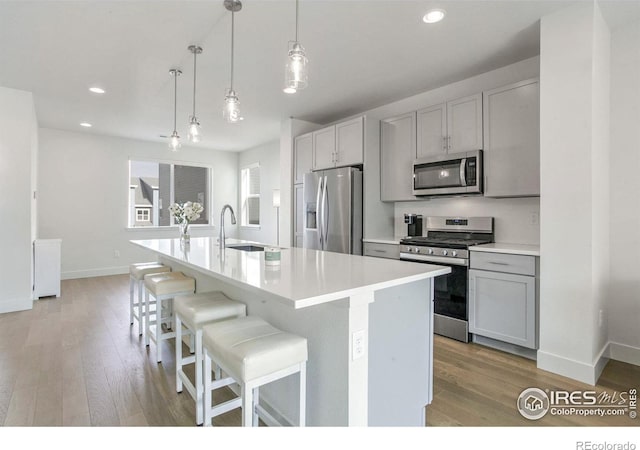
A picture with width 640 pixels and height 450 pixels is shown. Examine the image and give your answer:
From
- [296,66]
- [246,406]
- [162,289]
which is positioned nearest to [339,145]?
[296,66]

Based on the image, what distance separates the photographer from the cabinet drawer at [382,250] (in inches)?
142

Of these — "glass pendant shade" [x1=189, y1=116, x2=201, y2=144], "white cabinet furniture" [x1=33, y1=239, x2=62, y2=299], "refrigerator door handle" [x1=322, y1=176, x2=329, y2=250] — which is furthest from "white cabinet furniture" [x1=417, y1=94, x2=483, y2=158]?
"white cabinet furniture" [x1=33, y1=239, x2=62, y2=299]

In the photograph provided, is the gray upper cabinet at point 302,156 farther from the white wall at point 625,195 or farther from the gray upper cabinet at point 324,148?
the white wall at point 625,195

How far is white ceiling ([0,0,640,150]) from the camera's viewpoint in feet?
7.85

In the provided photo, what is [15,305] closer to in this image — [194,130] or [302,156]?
[194,130]

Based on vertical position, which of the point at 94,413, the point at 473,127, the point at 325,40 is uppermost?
the point at 325,40

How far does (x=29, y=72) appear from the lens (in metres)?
3.44

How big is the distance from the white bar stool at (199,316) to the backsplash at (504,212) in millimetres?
2611

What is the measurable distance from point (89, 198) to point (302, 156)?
13.6 feet

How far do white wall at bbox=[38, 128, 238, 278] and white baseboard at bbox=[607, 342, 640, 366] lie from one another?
6981mm

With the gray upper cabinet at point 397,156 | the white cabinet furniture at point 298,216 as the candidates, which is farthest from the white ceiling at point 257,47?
the white cabinet furniture at point 298,216

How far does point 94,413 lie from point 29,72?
347cm
